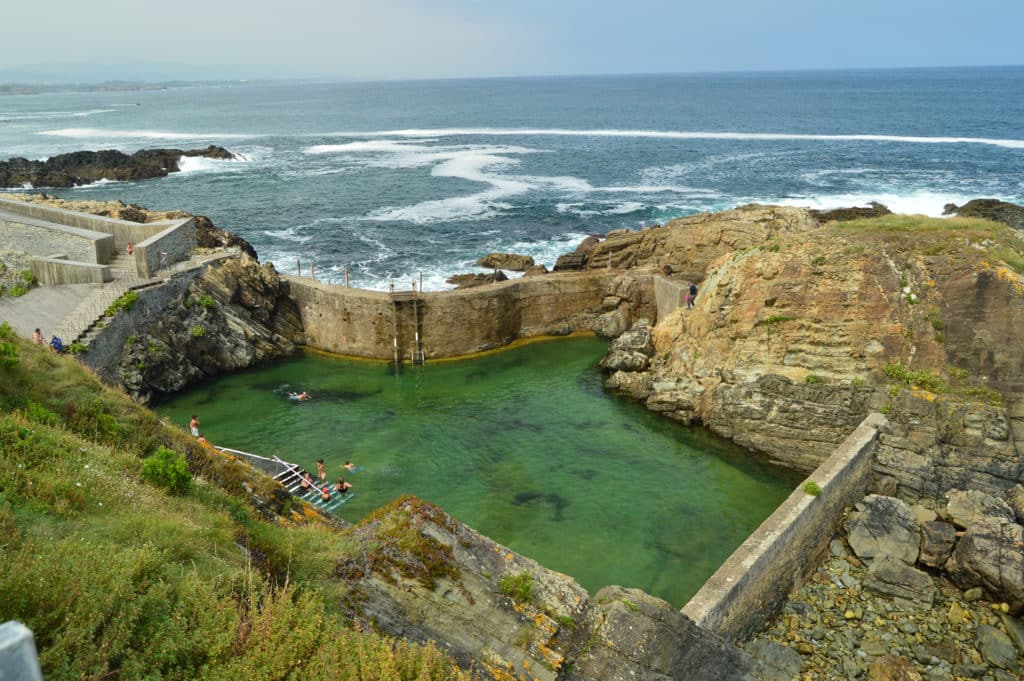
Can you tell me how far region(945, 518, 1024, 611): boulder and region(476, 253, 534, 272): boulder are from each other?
24882 millimetres

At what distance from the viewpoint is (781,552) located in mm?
13008

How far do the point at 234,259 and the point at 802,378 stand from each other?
22302 millimetres

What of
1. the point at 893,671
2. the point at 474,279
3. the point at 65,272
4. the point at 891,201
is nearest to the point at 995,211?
the point at 891,201

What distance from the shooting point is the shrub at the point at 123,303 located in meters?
21.4

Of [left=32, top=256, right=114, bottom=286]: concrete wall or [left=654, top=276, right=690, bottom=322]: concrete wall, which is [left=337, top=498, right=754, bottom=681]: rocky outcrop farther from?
[left=32, top=256, right=114, bottom=286]: concrete wall

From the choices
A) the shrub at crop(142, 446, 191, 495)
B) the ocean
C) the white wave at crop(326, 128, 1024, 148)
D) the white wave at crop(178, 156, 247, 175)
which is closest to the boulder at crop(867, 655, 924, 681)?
the shrub at crop(142, 446, 191, 495)

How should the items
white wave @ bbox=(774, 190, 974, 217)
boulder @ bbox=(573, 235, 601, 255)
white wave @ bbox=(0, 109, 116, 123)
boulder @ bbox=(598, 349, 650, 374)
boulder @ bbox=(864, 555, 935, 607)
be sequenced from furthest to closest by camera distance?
white wave @ bbox=(0, 109, 116, 123) < white wave @ bbox=(774, 190, 974, 217) < boulder @ bbox=(573, 235, 601, 255) < boulder @ bbox=(598, 349, 650, 374) < boulder @ bbox=(864, 555, 935, 607)

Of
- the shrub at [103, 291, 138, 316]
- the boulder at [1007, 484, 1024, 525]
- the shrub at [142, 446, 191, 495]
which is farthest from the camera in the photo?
the shrub at [103, 291, 138, 316]

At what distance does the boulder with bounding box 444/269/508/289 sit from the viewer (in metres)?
31.6

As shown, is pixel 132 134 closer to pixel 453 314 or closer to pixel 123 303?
pixel 123 303

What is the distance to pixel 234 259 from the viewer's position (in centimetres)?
2758

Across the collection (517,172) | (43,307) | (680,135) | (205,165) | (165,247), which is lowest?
(43,307)

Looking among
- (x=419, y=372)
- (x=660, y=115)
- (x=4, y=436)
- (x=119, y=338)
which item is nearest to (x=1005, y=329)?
(x=419, y=372)

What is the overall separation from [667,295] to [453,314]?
29.2 feet
